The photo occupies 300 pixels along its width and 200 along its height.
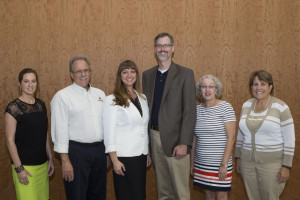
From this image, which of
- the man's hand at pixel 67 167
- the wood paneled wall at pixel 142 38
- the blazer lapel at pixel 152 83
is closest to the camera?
the man's hand at pixel 67 167

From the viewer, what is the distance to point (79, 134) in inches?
85.7

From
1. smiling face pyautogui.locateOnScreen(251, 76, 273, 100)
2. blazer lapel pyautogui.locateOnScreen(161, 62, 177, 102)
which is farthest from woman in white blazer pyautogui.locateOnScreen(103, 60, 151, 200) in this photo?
smiling face pyautogui.locateOnScreen(251, 76, 273, 100)

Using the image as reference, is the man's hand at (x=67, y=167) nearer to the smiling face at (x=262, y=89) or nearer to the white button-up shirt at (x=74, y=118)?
the white button-up shirt at (x=74, y=118)

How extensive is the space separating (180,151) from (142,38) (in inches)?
65.7

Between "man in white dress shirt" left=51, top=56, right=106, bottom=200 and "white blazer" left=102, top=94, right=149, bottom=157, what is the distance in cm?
23

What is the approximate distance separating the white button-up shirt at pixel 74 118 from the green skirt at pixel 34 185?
0.30m

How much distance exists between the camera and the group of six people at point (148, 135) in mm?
2064

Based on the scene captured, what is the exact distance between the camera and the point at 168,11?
321 cm

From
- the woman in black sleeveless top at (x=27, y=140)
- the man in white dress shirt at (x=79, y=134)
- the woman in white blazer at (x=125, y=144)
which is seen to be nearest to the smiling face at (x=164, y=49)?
the woman in white blazer at (x=125, y=144)

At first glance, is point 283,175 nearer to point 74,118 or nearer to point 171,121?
point 171,121

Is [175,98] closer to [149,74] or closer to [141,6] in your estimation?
[149,74]

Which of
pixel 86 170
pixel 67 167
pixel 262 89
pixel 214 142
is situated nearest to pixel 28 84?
pixel 67 167

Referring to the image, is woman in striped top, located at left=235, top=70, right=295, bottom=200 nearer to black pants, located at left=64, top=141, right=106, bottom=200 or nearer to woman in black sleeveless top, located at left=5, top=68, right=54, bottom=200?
black pants, located at left=64, top=141, right=106, bottom=200

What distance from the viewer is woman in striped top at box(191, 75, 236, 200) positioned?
7.27ft
